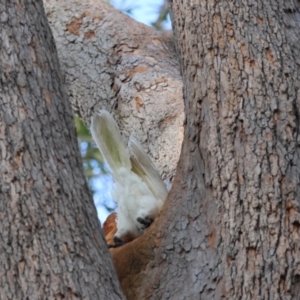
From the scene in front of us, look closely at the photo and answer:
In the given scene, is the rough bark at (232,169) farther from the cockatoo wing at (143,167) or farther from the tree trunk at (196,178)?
the cockatoo wing at (143,167)

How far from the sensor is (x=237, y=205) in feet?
5.94

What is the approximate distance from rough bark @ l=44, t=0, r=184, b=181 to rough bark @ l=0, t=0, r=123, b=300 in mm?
1334

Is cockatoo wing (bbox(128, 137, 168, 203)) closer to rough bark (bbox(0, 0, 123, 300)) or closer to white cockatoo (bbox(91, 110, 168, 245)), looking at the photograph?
white cockatoo (bbox(91, 110, 168, 245))

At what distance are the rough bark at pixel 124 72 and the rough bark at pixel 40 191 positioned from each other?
1334 mm

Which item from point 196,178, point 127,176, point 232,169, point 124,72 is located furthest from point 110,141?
point 124,72

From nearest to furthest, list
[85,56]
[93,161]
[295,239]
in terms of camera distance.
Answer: [295,239], [85,56], [93,161]

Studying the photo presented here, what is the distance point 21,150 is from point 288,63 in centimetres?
74

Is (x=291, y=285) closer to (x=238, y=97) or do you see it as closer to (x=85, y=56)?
(x=238, y=97)

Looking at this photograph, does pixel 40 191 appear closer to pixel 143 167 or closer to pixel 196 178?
pixel 196 178

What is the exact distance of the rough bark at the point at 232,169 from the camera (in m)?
1.76

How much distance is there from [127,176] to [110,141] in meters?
0.13

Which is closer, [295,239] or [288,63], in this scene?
[295,239]

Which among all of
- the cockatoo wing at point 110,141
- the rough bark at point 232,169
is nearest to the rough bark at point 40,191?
the rough bark at point 232,169

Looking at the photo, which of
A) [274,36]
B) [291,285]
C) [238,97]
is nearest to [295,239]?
[291,285]
